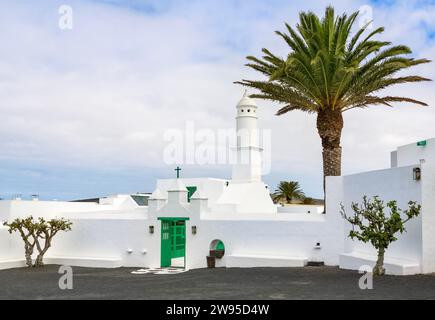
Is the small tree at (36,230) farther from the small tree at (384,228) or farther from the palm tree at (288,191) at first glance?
the palm tree at (288,191)

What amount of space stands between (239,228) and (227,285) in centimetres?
621

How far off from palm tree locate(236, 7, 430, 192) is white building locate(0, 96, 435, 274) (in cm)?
243

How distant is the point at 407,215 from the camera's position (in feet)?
45.8

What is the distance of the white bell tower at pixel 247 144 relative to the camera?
88.1 ft

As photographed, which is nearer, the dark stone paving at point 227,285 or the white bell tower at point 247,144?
the dark stone paving at point 227,285

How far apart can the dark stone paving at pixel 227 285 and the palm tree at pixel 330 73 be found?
5639 mm

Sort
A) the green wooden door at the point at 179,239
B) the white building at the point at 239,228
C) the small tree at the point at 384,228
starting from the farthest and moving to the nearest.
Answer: the green wooden door at the point at 179,239 < the white building at the point at 239,228 < the small tree at the point at 384,228

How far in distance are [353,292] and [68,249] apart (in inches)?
625

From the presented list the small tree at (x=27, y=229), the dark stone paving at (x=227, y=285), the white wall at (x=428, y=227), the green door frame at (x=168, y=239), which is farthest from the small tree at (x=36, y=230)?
the white wall at (x=428, y=227)

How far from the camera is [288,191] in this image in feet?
172

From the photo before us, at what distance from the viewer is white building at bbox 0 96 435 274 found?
14875 mm

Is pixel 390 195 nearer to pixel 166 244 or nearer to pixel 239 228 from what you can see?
pixel 239 228

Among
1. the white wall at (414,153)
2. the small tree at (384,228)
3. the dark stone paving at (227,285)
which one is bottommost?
the dark stone paving at (227,285)

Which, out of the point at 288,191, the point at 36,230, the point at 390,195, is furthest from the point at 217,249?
the point at 288,191
